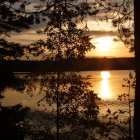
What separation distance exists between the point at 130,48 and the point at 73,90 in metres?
17.5

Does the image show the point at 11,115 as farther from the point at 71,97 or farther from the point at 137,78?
the point at 137,78

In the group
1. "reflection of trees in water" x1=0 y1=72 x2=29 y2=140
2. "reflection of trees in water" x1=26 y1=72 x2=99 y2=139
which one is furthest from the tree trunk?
"reflection of trees in water" x1=26 y1=72 x2=99 y2=139

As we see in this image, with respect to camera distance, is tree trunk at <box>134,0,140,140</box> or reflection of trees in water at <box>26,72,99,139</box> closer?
tree trunk at <box>134,0,140,140</box>

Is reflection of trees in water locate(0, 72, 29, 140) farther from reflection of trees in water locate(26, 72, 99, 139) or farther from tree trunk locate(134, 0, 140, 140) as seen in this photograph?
tree trunk locate(134, 0, 140, 140)

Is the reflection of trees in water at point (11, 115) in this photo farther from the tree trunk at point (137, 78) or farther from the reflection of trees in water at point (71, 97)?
the tree trunk at point (137, 78)

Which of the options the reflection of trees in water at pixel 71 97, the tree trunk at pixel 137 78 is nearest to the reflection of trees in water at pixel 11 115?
the reflection of trees in water at pixel 71 97

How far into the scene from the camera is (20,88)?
2884cm

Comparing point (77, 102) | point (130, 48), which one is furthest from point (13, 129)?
point (130, 48)

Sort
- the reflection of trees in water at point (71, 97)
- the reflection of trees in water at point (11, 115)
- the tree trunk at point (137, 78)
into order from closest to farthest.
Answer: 1. the tree trunk at point (137, 78)
2. the reflection of trees in water at point (11, 115)
3. the reflection of trees in water at point (71, 97)

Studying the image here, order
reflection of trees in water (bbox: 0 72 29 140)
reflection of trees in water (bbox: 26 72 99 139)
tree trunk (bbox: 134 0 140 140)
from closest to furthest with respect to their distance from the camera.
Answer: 1. tree trunk (bbox: 134 0 140 140)
2. reflection of trees in water (bbox: 0 72 29 140)
3. reflection of trees in water (bbox: 26 72 99 139)

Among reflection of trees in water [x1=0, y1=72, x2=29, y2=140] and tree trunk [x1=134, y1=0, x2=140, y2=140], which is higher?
tree trunk [x1=134, y1=0, x2=140, y2=140]

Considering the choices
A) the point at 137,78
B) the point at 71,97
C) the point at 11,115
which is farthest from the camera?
the point at 71,97

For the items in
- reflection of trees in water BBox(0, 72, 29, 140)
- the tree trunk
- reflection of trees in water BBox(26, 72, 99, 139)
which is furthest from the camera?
reflection of trees in water BBox(26, 72, 99, 139)

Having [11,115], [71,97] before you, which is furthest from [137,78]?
[71,97]
